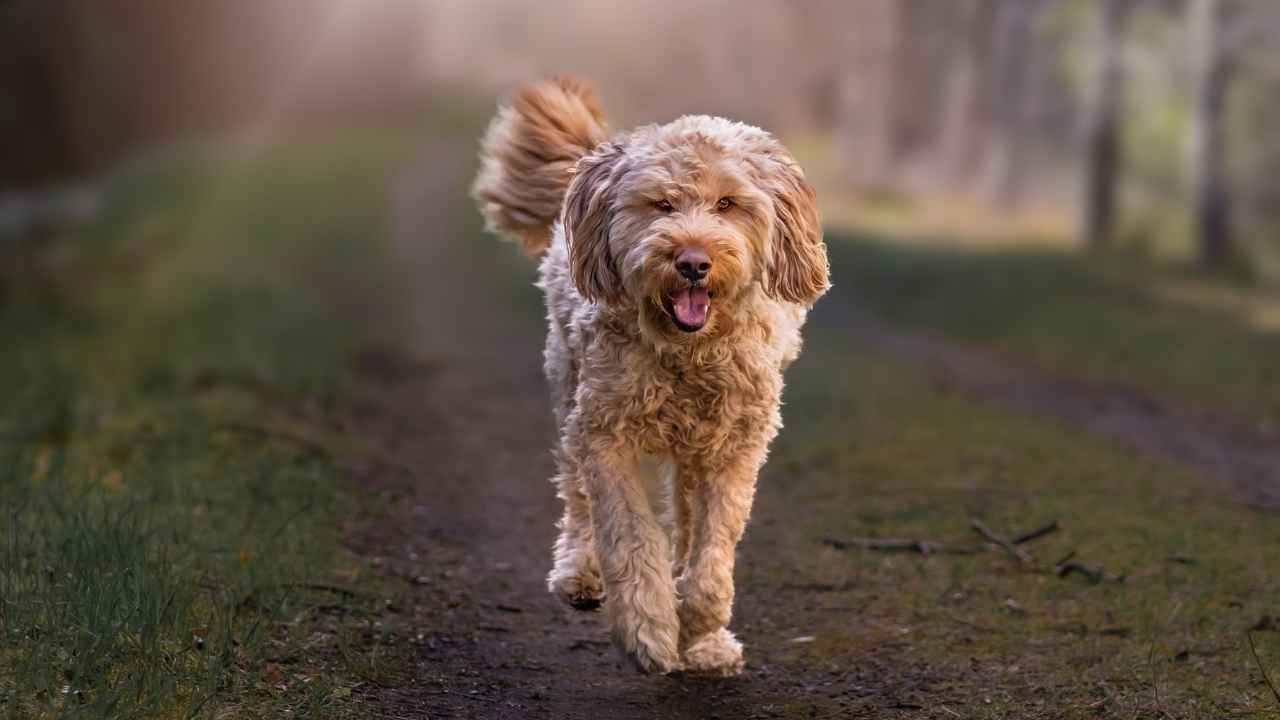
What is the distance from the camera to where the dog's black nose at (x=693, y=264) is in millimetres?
4938

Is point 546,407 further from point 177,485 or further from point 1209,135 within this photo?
point 1209,135

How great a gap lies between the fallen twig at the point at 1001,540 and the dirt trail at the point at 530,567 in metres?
0.80

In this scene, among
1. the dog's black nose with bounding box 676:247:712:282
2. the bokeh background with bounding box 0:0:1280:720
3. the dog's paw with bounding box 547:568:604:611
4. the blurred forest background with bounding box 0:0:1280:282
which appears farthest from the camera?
the blurred forest background with bounding box 0:0:1280:282

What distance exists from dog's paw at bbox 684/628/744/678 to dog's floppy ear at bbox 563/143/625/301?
50.2 inches

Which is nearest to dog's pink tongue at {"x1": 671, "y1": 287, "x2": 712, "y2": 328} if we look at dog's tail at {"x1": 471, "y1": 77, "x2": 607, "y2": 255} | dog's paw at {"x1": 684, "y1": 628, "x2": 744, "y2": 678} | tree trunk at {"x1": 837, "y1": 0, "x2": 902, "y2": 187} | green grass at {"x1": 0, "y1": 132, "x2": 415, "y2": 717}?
dog's paw at {"x1": 684, "y1": 628, "x2": 744, "y2": 678}

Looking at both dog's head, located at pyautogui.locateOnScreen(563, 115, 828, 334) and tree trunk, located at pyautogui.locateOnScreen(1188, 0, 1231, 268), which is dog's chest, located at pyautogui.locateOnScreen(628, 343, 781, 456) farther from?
tree trunk, located at pyautogui.locateOnScreen(1188, 0, 1231, 268)

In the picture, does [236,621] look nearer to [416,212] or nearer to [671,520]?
[671,520]

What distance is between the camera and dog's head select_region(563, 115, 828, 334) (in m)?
5.02

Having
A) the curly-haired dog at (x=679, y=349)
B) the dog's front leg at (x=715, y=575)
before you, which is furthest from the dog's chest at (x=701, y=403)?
the dog's front leg at (x=715, y=575)

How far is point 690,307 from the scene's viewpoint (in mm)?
5094

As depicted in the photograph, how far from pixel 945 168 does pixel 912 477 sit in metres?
25.1

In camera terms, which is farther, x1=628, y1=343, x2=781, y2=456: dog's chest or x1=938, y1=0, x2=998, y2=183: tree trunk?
x1=938, y1=0, x2=998, y2=183: tree trunk

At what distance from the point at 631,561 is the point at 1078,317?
12.0 meters

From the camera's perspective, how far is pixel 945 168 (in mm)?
32719
